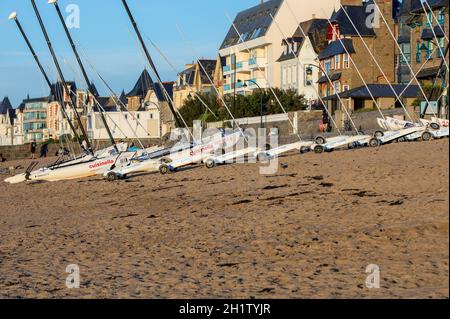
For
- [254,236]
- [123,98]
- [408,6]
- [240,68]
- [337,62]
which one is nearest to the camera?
[254,236]

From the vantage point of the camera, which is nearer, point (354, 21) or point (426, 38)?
point (426, 38)

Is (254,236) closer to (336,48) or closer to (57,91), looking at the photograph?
(336,48)

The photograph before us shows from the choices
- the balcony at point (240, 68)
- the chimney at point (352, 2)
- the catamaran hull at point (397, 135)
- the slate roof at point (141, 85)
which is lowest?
the catamaran hull at point (397, 135)

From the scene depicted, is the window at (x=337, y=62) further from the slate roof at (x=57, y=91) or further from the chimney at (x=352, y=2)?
the slate roof at (x=57, y=91)

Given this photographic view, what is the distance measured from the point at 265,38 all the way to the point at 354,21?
1896cm

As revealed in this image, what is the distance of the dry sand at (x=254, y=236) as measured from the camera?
13.2 meters

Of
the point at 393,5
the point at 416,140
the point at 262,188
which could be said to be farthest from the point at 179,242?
the point at 393,5

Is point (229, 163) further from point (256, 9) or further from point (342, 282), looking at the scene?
point (256, 9)

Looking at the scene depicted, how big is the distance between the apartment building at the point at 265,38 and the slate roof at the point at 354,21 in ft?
41.2

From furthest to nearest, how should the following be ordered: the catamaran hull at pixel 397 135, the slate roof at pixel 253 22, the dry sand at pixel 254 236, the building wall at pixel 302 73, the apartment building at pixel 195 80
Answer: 1. the apartment building at pixel 195 80
2. the slate roof at pixel 253 22
3. the building wall at pixel 302 73
4. the catamaran hull at pixel 397 135
5. the dry sand at pixel 254 236

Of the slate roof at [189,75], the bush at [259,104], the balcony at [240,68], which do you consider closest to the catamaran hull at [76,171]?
the bush at [259,104]

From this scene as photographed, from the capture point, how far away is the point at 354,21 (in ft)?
260

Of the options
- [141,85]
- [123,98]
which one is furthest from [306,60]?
[123,98]

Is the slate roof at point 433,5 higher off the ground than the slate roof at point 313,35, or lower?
lower
